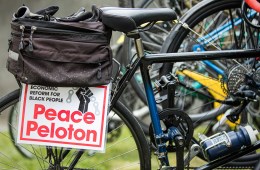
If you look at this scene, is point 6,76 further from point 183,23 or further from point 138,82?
point 183,23

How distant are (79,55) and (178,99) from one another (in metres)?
1.93

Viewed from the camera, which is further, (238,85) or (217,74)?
(217,74)

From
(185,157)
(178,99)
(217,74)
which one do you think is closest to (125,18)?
(185,157)

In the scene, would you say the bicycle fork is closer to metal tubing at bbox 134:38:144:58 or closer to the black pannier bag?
metal tubing at bbox 134:38:144:58

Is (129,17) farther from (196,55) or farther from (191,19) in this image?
(191,19)

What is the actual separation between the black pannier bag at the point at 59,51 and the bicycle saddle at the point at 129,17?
0.23ft

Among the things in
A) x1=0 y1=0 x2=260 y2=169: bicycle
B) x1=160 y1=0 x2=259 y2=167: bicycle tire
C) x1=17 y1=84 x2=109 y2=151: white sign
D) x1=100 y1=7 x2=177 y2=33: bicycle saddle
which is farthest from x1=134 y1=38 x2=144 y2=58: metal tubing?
x1=160 y1=0 x2=259 y2=167: bicycle tire

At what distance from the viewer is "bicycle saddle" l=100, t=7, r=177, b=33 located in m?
2.76

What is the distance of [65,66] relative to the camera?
2.74m

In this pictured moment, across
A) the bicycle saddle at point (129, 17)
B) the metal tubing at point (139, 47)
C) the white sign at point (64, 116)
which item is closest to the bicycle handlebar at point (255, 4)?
the bicycle saddle at point (129, 17)

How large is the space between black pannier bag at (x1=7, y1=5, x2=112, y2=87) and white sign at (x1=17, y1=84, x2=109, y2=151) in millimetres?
106

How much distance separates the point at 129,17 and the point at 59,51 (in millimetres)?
436

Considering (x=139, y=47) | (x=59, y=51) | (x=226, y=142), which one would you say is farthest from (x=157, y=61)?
(x=226, y=142)

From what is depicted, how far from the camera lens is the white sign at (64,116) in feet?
9.38
